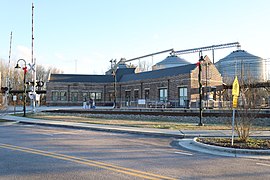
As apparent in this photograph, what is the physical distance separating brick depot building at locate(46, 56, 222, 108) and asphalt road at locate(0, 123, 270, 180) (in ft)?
93.0

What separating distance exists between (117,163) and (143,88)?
41.6m

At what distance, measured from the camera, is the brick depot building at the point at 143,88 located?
136 ft

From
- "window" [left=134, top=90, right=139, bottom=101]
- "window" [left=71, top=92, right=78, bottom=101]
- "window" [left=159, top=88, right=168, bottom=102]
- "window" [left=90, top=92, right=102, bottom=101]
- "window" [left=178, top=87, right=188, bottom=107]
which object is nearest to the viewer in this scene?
"window" [left=178, top=87, right=188, bottom=107]

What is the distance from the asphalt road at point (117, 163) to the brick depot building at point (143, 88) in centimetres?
2833

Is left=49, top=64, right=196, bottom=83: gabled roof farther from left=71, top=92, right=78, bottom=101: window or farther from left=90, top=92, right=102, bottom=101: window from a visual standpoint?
left=90, top=92, right=102, bottom=101: window

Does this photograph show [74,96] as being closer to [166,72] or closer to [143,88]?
[143,88]

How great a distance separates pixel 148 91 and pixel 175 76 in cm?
742

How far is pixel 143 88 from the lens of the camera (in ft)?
163

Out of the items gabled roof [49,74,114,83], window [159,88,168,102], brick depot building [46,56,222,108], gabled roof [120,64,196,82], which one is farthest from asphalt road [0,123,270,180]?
gabled roof [49,74,114,83]

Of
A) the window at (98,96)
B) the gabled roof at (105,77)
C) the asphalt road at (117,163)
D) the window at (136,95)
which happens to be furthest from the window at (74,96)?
the asphalt road at (117,163)

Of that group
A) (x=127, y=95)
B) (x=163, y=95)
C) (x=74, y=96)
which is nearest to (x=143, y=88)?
(x=163, y=95)

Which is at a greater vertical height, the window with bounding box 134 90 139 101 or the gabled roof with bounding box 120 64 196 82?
the gabled roof with bounding box 120 64 196 82

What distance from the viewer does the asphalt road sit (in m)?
6.82

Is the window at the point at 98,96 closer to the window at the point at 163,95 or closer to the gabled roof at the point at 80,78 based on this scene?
the gabled roof at the point at 80,78
